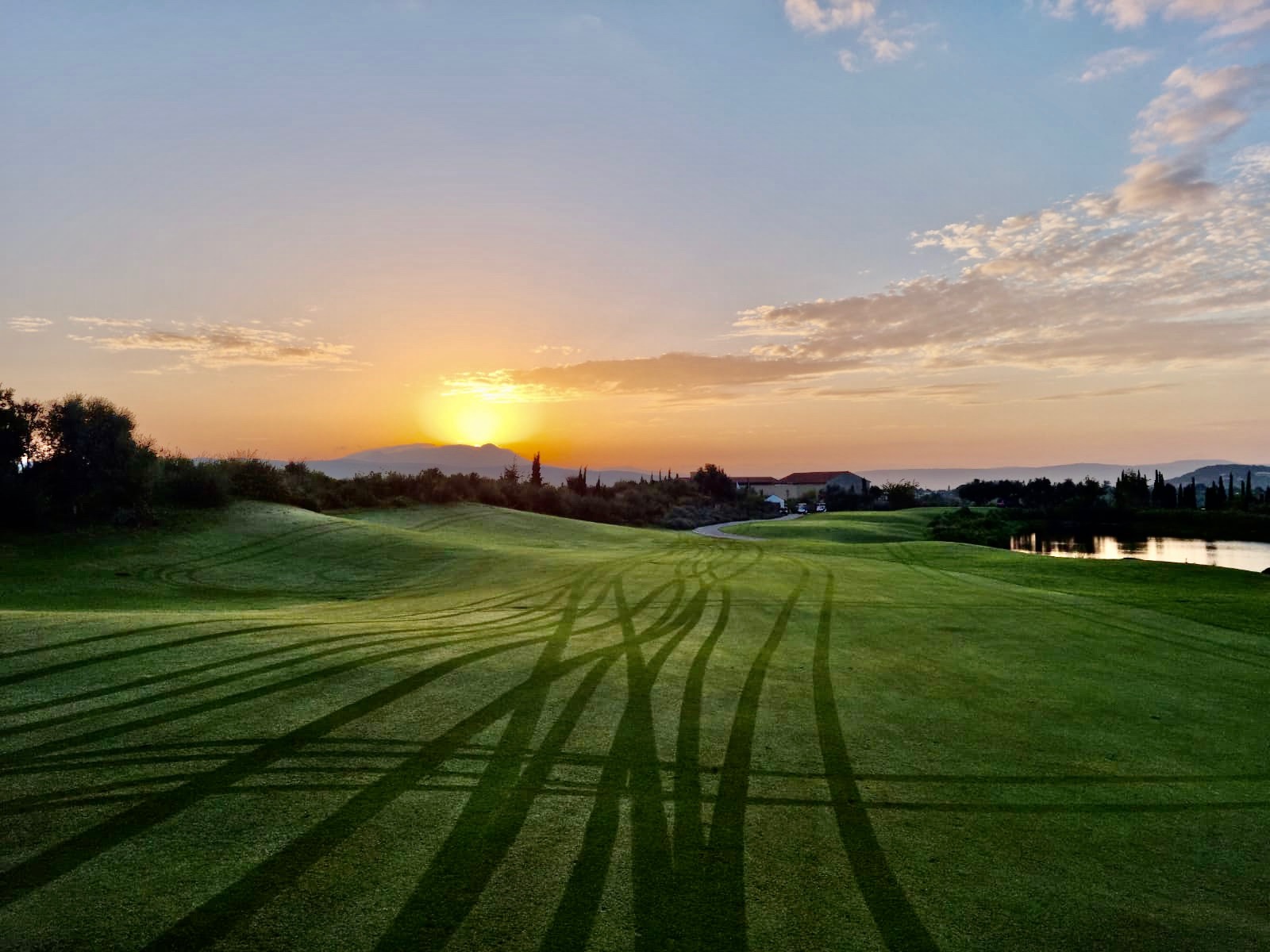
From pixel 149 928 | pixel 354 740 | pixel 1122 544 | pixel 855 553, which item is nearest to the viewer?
pixel 149 928

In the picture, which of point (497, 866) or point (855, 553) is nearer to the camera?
point (497, 866)

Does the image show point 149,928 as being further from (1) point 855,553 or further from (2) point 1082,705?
(1) point 855,553

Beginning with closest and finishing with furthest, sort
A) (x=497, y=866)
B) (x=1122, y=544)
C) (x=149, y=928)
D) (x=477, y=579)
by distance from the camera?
(x=149, y=928) → (x=497, y=866) → (x=477, y=579) → (x=1122, y=544)

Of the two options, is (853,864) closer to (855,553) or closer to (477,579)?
(477,579)

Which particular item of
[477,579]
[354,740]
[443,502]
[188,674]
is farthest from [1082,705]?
[443,502]

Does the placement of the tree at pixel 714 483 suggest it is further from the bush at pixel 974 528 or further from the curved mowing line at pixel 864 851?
the curved mowing line at pixel 864 851

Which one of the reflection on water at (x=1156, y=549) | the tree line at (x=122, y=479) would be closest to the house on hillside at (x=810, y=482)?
the reflection on water at (x=1156, y=549)

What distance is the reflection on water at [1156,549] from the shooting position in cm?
4153

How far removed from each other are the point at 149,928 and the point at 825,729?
19.5ft

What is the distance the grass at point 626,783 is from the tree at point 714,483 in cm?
8592

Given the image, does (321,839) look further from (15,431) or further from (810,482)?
(810,482)

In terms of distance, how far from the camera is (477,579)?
19984 millimetres

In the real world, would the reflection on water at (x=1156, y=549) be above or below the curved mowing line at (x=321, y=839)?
below

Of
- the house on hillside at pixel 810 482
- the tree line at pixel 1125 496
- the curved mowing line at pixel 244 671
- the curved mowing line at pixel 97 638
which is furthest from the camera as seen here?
the house on hillside at pixel 810 482
